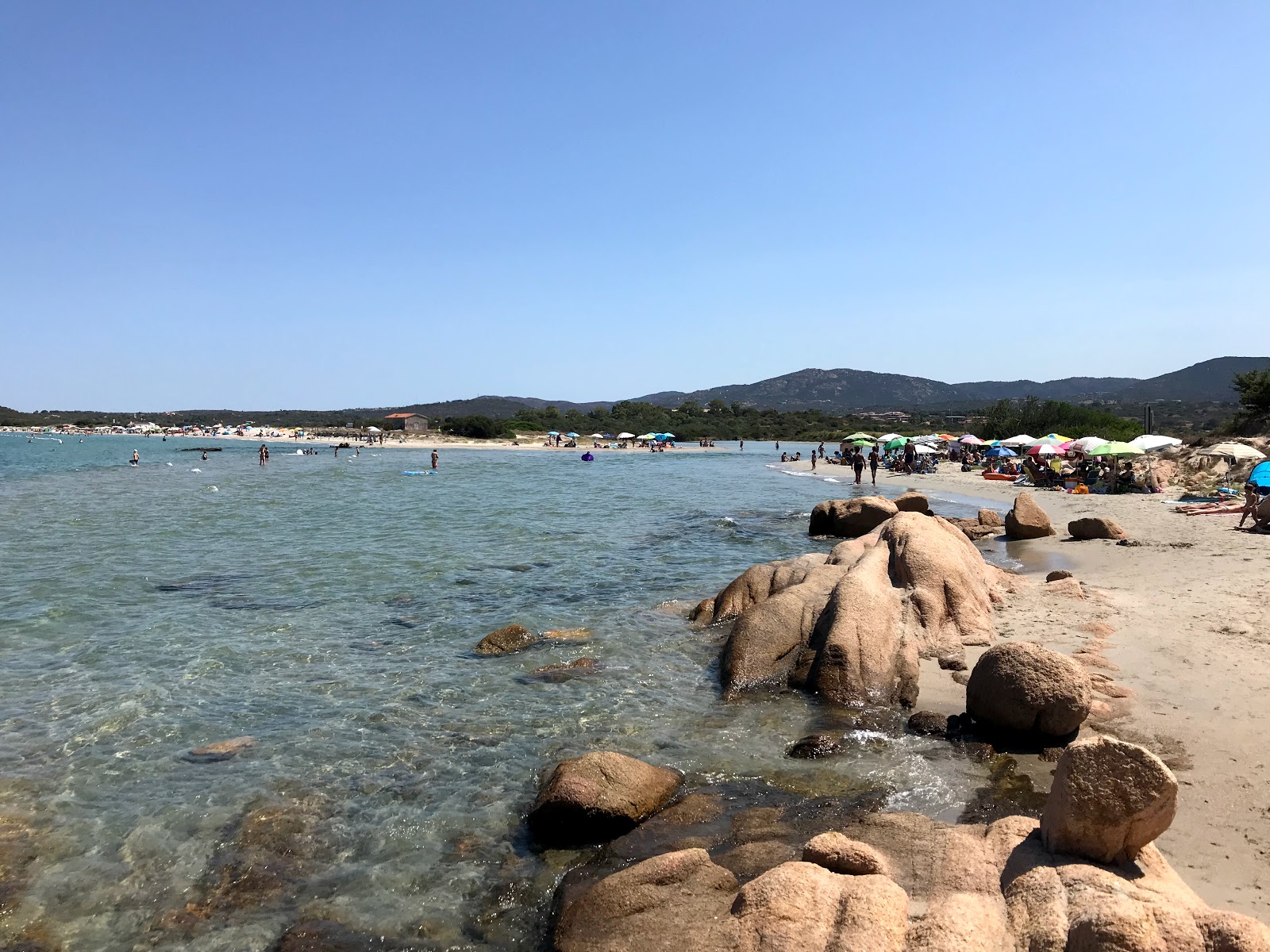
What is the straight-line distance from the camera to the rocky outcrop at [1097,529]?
18469 mm

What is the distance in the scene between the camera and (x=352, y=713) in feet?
28.3

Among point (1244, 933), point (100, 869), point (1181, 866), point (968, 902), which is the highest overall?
point (1244, 933)

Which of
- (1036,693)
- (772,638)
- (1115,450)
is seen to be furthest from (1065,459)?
(1036,693)

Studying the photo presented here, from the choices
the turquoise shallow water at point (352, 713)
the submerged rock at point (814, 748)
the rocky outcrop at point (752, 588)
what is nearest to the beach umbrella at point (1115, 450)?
the turquoise shallow water at point (352, 713)

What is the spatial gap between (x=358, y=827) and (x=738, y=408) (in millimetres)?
150359

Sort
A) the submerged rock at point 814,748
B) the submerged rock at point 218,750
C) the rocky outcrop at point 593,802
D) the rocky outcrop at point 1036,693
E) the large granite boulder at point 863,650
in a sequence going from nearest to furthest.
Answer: the rocky outcrop at point 593,802 < the rocky outcrop at point 1036,693 < the submerged rock at point 814,748 < the submerged rock at point 218,750 < the large granite boulder at point 863,650

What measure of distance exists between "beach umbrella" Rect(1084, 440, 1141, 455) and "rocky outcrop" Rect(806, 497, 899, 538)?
417 inches

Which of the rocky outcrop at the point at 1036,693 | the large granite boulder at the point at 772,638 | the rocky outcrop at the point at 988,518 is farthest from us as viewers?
the rocky outcrop at the point at 988,518

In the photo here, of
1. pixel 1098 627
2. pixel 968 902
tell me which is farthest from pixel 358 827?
pixel 1098 627

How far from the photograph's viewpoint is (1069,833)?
4250 millimetres

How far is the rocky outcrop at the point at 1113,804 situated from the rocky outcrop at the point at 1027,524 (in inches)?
688

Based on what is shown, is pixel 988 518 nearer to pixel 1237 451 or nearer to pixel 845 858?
pixel 1237 451

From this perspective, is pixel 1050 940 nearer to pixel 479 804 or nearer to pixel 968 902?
pixel 968 902

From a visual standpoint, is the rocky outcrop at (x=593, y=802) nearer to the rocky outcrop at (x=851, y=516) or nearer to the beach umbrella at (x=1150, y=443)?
the rocky outcrop at (x=851, y=516)
